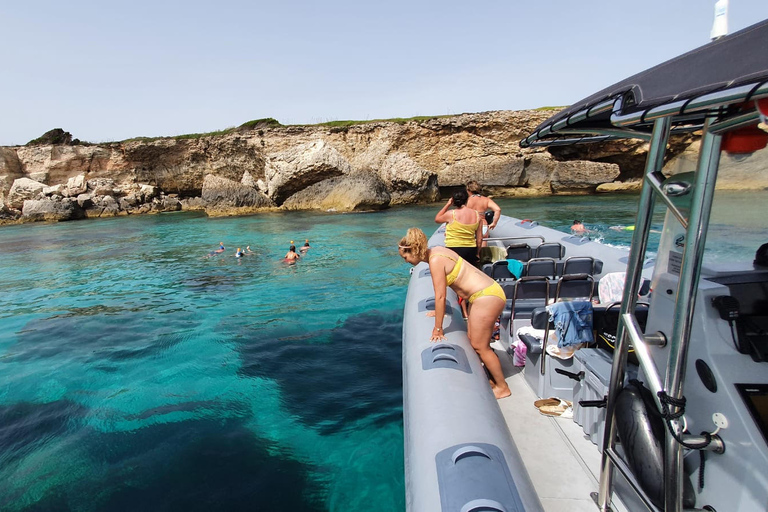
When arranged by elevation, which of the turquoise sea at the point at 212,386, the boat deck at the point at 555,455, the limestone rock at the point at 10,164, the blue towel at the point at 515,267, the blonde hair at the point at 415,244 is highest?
the limestone rock at the point at 10,164

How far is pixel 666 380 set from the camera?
6.03 ft

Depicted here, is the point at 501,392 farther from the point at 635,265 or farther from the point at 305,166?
the point at 305,166

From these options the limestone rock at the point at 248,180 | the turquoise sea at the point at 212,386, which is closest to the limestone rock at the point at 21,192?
the limestone rock at the point at 248,180

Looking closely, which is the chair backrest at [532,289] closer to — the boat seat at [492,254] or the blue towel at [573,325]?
the blue towel at [573,325]

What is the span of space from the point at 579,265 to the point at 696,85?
13.6 feet

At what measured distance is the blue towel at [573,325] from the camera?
316cm

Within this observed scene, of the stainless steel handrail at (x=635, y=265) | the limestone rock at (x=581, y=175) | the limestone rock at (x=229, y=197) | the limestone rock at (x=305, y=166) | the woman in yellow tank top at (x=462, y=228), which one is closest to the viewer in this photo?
the stainless steel handrail at (x=635, y=265)

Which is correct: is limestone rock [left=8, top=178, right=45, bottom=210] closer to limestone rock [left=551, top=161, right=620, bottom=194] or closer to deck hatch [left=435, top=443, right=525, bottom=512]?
limestone rock [left=551, top=161, right=620, bottom=194]

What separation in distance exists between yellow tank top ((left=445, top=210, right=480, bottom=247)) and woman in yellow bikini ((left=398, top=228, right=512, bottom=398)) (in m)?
1.99

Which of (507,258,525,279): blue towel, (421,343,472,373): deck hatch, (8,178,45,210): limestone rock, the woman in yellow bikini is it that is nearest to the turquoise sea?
(421,343,472,373): deck hatch

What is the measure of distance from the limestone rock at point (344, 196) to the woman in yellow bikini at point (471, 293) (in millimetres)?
23212

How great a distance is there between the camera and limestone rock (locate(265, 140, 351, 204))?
1115 inches

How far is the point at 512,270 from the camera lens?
5.28 m

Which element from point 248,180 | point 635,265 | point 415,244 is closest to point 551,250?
point 415,244
